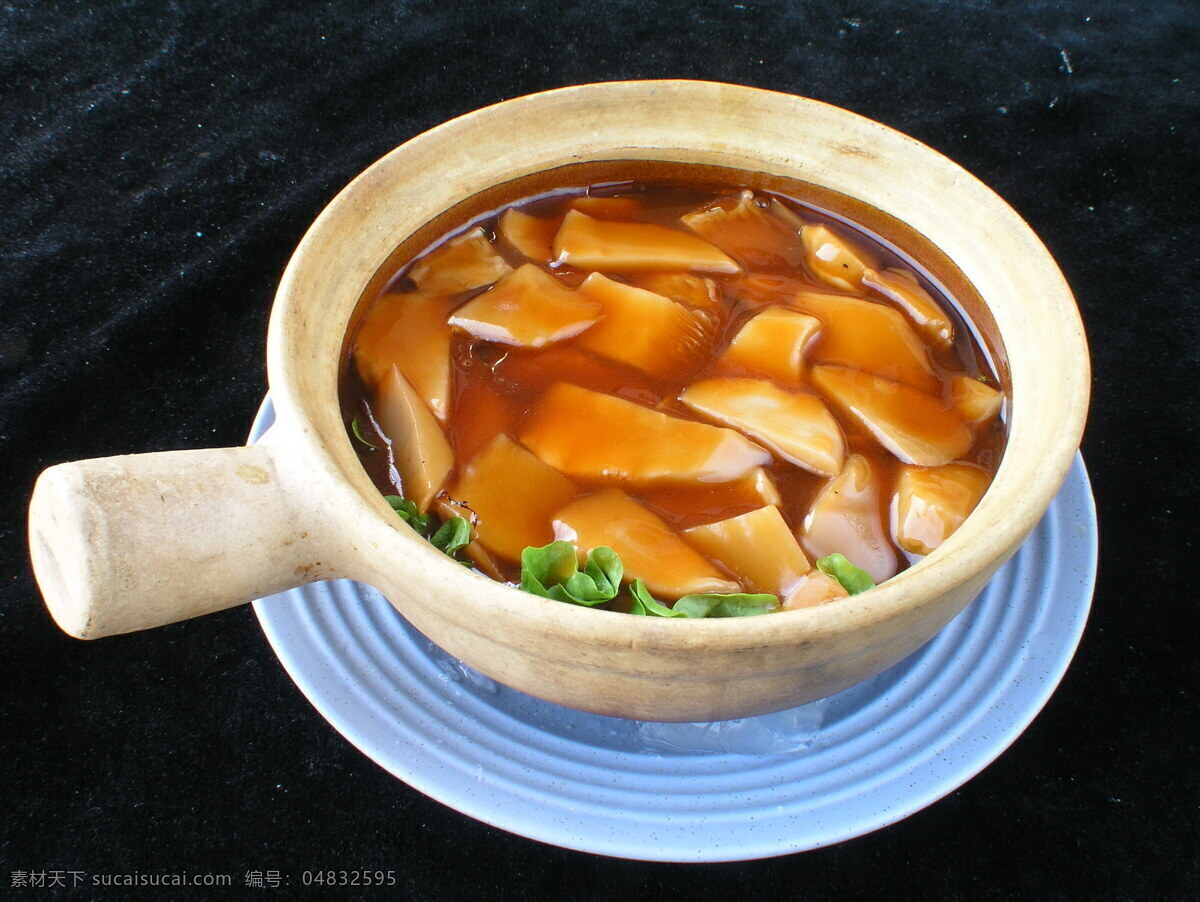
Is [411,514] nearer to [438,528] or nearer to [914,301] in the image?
[438,528]

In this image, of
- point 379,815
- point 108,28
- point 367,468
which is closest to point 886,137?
point 367,468

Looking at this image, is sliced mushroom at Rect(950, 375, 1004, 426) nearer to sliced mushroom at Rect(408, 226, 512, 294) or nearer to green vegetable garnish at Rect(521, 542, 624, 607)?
green vegetable garnish at Rect(521, 542, 624, 607)

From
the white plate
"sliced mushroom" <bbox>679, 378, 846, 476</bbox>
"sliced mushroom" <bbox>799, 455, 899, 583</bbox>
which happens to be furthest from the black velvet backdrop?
"sliced mushroom" <bbox>679, 378, 846, 476</bbox>

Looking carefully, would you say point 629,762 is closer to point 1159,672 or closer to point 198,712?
point 198,712

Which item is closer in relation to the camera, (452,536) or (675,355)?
(452,536)

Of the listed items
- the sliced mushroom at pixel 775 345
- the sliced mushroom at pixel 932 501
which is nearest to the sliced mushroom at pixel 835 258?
the sliced mushroom at pixel 775 345

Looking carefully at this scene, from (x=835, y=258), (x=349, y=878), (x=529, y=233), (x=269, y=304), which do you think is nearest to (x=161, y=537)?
(x=349, y=878)

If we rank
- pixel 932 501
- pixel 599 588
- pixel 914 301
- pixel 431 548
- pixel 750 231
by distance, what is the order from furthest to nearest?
1. pixel 750 231
2. pixel 914 301
3. pixel 932 501
4. pixel 599 588
5. pixel 431 548

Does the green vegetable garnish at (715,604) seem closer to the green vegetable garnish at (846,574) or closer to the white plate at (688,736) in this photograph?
the green vegetable garnish at (846,574)
